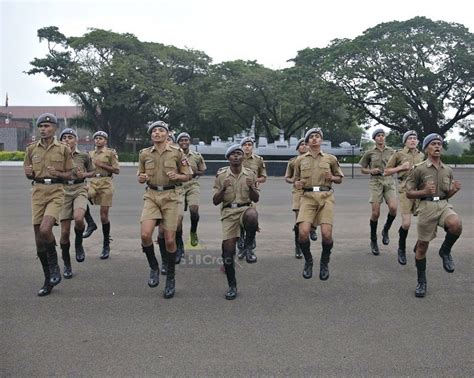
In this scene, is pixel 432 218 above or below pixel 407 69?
below

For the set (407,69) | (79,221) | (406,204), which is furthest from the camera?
(407,69)

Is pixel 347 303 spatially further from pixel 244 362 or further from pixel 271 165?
pixel 271 165

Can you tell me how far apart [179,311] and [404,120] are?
40.2 m

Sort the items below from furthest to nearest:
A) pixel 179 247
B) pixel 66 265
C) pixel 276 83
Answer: pixel 276 83 → pixel 179 247 → pixel 66 265

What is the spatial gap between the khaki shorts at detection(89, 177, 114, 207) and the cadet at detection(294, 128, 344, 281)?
10.4 feet

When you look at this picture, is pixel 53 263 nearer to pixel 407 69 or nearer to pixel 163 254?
pixel 163 254

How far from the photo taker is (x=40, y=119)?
579 centimetres

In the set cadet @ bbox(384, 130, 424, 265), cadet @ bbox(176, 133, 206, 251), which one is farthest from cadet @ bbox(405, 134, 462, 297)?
cadet @ bbox(176, 133, 206, 251)

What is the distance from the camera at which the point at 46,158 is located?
19.0 feet

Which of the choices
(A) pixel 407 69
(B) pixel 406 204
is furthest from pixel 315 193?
(A) pixel 407 69

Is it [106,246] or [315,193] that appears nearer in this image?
[315,193]

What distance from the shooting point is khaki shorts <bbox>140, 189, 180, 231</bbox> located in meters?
5.68

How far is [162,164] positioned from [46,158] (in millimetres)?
1362

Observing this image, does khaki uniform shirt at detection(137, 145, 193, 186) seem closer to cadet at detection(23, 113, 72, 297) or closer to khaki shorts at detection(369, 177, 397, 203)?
cadet at detection(23, 113, 72, 297)
